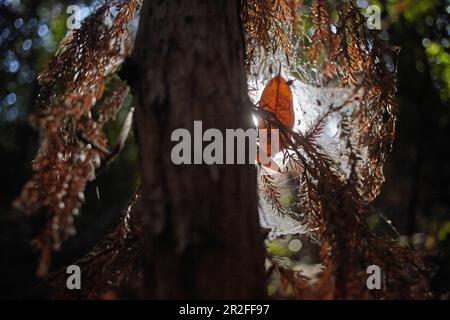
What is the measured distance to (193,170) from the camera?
58.8 inches

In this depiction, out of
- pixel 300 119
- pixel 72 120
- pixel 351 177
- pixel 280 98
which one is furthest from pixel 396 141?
pixel 72 120

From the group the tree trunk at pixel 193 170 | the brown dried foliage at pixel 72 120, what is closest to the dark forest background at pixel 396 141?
the brown dried foliage at pixel 72 120

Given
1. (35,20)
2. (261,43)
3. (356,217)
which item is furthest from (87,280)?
(35,20)

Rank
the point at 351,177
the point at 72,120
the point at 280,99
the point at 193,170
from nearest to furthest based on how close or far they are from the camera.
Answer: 1. the point at 193,170
2. the point at 351,177
3. the point at 72,120
4. the point at 280,99

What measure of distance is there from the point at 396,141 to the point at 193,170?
5788 mm

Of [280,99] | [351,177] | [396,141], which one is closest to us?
[351,177]

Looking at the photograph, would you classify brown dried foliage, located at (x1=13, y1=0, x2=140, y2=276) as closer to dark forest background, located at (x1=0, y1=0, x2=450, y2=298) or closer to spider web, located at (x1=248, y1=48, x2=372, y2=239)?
spider web, located at (x1=248, y1=48, x2=372, y2=239)

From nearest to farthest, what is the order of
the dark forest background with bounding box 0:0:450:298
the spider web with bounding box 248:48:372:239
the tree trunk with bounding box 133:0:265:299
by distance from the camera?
the tree trunk with bounding box 133:0:265:299 < the spider web with bounding box 248:48:372:239 < the dark forest background with bounding box 0:0:450:298

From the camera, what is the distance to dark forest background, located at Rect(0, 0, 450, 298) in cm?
611

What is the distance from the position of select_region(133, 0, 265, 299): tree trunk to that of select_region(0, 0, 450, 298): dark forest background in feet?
8.07

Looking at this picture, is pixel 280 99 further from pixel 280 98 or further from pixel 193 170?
pixel 193 170

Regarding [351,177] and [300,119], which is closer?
[351,177]

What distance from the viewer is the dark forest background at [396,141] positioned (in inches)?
240

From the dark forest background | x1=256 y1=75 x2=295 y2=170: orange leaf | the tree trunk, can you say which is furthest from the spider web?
the dark forest background
